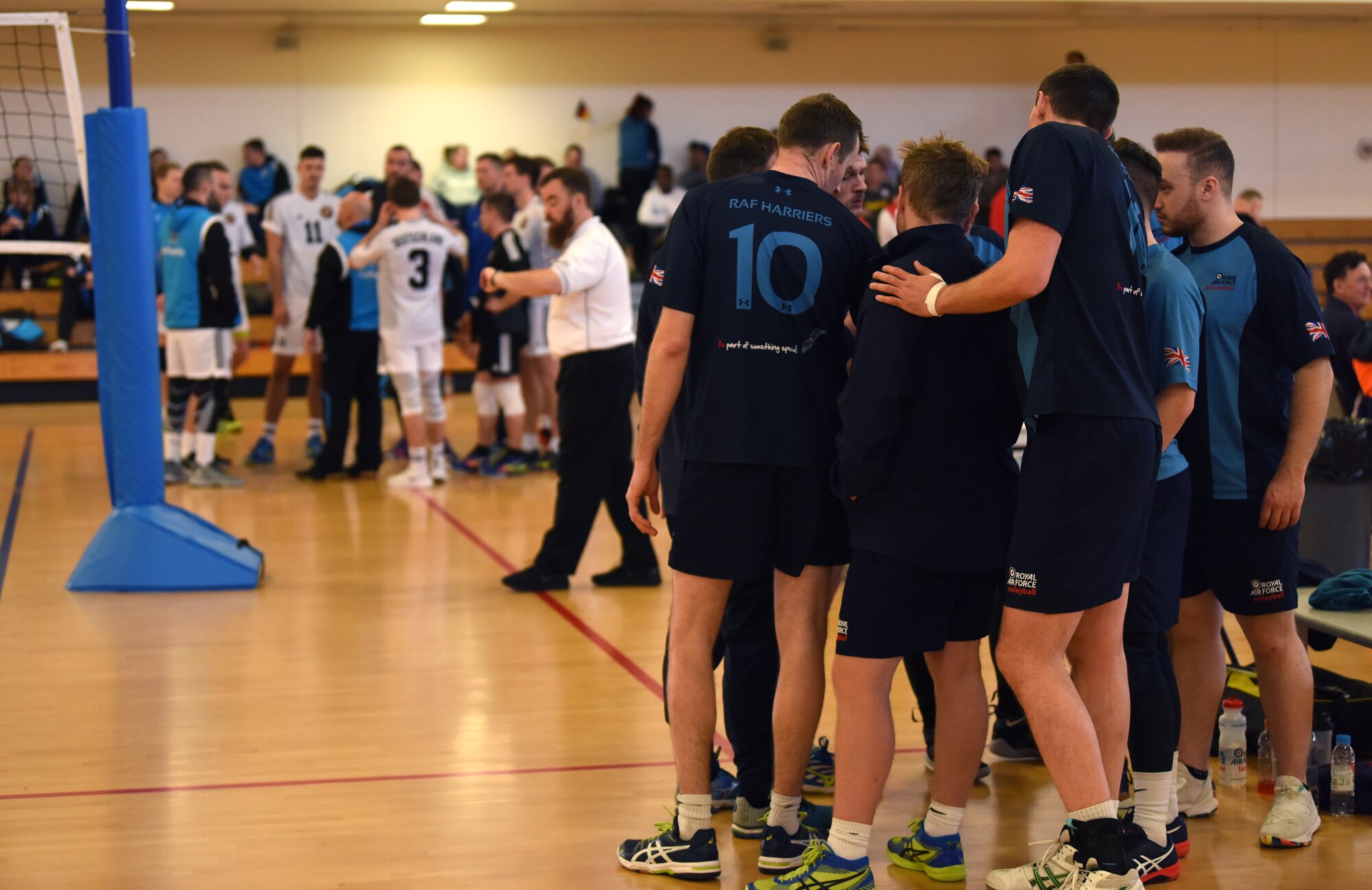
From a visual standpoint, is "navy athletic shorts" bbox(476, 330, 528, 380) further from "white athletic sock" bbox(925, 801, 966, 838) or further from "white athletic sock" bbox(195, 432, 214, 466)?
"white athletic sock" bbox(925, 801, 966, 838)

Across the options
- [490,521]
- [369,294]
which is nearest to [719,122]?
[369,294]

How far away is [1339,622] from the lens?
3736 millimetres

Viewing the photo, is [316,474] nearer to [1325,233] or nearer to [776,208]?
[776,208]

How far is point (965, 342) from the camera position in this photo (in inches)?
117

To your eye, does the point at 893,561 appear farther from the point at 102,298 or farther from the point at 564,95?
the point at 564,95

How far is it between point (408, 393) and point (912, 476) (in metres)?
6.45

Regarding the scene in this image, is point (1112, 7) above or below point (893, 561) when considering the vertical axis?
above

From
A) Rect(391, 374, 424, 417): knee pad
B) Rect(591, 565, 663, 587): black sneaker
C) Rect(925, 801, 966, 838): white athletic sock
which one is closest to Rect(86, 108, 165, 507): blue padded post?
Rect(591, 565, 663, 587): black sneaker

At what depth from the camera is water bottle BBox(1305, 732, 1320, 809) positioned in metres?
3.73

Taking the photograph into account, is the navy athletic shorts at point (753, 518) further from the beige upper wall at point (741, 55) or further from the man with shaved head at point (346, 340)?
the beige upper wall at point (741, 55)

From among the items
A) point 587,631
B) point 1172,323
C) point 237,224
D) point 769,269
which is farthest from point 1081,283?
point 237,224

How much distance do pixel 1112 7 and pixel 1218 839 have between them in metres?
14.1

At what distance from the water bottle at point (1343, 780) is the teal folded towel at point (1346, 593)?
1.29ft

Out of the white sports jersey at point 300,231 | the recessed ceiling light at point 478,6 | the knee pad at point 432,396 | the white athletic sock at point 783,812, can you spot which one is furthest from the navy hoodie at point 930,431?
the recessed ceiling light at point 478,6
